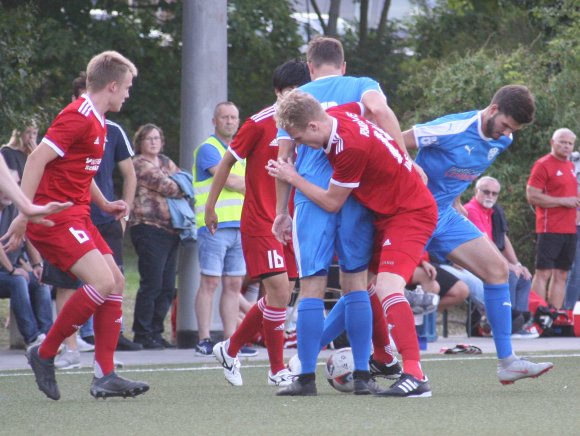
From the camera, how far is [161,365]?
35.6 feet

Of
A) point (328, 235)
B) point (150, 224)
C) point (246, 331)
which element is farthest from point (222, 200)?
point (328, 235)

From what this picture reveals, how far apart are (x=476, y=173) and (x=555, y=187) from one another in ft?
23.3

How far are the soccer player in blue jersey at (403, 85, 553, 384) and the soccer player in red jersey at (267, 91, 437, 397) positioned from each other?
724 mm

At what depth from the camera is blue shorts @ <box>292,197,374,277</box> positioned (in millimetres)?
7777

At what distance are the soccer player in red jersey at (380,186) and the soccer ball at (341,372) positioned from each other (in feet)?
1.90

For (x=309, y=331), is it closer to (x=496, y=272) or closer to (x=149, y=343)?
(x=496, y=272)

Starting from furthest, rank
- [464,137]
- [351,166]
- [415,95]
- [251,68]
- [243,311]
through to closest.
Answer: [251,68]
[415,95]
[243,311]
[464,137]
[351,166]

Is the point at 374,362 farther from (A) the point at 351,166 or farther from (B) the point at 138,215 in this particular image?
(B) the point at 138,215

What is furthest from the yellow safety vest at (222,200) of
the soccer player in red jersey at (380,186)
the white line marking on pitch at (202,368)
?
the soccer player in red jersey at (380,186)

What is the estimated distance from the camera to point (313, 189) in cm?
A: 766

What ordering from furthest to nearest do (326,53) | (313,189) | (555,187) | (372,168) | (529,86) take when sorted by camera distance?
(529,86) → (555,187) → (326,53) → (313,189) → (372,168)

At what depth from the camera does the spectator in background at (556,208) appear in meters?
15.6

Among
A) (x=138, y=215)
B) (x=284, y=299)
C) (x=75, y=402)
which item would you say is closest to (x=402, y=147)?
(x=284, y=299)

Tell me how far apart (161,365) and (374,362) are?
2.73 m
